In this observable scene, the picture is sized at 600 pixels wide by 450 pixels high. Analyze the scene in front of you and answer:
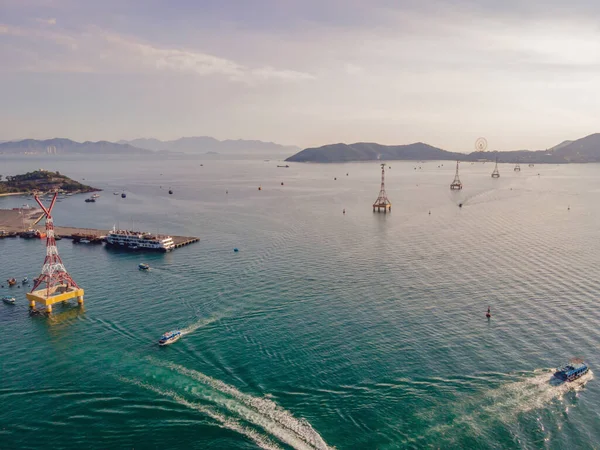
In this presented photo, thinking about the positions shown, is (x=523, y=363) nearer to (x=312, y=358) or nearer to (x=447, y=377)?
(x=447, y=377)

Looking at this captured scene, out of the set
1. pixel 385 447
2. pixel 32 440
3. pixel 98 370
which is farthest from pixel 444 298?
pixel 32 440

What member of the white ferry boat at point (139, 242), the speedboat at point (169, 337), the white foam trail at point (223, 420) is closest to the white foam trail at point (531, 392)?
the white foam trail at point (223, 420)

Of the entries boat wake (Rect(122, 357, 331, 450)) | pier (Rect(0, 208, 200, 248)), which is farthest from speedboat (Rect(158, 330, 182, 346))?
pier (Rect(0, 208, 200, 248))

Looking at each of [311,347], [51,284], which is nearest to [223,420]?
[311,347]

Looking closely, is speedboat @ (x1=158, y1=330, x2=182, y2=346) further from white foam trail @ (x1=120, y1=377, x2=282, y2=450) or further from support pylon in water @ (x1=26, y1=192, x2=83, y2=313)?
support pylon in water @ (x1=26, y1=192, x2=83, y2=313)

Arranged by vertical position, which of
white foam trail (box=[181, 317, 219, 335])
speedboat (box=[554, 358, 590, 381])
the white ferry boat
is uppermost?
the white ferry boat

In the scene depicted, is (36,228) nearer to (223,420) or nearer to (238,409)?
(238,409)
